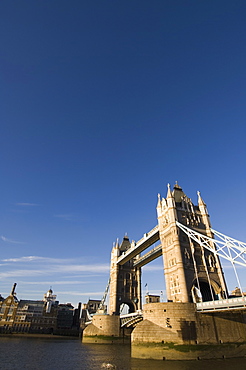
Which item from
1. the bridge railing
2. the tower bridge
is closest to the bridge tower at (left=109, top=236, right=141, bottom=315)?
the tower bridge

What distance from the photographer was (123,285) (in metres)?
69.1

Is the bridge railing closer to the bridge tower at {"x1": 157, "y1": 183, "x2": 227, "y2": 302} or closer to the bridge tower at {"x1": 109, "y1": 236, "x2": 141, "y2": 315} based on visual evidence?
the bridge tower at {"x1": 157, "y1": 183, "x2": 227, "y2": 302}

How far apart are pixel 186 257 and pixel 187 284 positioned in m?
4.54

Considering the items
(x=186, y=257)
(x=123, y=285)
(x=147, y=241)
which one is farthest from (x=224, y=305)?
(x=123, y=285)

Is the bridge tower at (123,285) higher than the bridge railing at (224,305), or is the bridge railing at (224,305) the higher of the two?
the bridge tower at (123,285)

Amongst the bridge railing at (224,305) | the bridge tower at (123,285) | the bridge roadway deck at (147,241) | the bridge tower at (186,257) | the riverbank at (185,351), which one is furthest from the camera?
the bridge tower at (123,285)

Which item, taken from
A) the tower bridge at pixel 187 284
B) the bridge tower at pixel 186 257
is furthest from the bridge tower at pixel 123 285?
the bridge tower at pixel 186 257

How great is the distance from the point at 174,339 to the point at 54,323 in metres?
89.1

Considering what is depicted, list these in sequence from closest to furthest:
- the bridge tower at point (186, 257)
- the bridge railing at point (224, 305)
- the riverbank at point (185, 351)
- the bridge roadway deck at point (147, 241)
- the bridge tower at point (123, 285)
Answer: the bridge railing at point (224, 305)
the riverbank at point (185, 351)
the bridge tower at point (186, 257)
the bridge roadway deck at point (147, 241)
the bridge tower at point (123, 285)

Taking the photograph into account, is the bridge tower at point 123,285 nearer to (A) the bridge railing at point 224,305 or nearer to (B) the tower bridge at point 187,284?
(B) the tower bridge at point 187,284

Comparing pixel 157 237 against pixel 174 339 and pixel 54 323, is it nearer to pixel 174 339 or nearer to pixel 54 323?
pixel 174 339

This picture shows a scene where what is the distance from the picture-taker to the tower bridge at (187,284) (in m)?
29.9

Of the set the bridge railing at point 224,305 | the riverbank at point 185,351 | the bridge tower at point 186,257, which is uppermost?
the bridge tower at point 186,257

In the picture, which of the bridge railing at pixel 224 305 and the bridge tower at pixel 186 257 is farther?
the bridge tower at pixel 186 257
